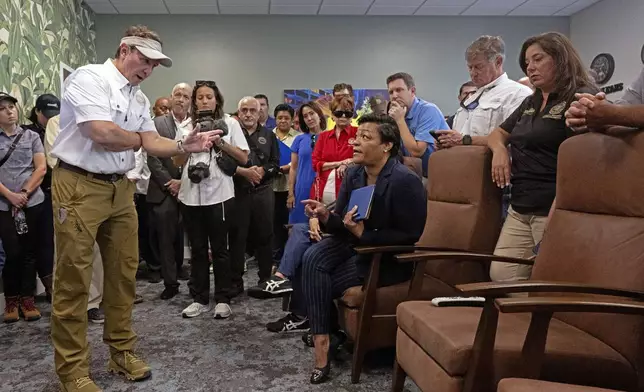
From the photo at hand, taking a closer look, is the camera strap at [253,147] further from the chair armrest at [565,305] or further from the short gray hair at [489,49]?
the chair armrest at [565,305]

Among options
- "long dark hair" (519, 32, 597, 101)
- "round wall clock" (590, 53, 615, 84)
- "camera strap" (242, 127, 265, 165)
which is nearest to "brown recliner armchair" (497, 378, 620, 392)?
"long dark hair" (519, 32, 597, 101)

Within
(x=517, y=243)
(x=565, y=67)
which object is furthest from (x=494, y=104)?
(x=517, y=243)

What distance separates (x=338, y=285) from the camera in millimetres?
2338

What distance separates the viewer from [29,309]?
3250 mm

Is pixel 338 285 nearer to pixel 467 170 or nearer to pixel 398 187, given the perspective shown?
pixel 398 187

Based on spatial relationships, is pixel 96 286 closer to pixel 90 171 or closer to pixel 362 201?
pixel 90 171

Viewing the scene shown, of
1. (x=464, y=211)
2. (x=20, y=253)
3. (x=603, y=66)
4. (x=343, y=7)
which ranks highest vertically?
(x=343, y=7)

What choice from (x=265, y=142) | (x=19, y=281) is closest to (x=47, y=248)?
(x=19, y=281)

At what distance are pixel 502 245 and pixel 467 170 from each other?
0.36 m

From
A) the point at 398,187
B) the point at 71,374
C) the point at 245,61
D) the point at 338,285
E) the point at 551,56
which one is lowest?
the point at 71,374

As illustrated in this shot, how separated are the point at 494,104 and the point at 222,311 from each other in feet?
6.34

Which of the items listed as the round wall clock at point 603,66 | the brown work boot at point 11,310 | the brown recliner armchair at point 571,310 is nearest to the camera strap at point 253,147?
the brown work boot at point 11,310

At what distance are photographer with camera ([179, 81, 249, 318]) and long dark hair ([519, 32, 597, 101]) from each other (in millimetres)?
1818

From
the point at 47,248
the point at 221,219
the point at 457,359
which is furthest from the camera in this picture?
the point at 47,248
